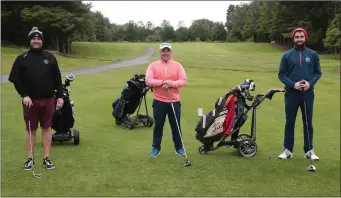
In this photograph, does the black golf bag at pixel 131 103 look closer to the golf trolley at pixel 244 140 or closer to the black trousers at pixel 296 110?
the golf trolley at pixel 244 140

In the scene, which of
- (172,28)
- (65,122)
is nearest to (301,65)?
(65,122)

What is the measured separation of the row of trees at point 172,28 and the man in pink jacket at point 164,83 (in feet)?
140

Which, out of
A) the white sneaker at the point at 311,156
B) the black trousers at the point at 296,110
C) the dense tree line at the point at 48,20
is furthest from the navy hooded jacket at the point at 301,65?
the dense tree line at the point at 48,20

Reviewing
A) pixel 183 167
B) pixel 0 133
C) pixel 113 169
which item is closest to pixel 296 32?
pixel 183 167

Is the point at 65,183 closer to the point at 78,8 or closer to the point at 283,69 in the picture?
the point at 283,69

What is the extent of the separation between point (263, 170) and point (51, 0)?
48.2 meters

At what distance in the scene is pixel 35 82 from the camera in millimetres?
5898

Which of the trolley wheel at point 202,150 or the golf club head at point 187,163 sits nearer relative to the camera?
the golf club head at point 187,163

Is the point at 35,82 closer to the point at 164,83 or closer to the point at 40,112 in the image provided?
the point at 40,112

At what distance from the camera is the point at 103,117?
11148mm

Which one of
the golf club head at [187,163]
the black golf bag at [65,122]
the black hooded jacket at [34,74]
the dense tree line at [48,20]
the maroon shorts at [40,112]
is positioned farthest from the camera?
the dense tree line at [48,20]

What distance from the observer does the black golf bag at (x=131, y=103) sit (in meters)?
9.68

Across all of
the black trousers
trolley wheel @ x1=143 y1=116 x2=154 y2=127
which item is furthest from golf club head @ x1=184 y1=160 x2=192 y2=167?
trolley wheel @ x1=143 y1=116 x2=154 y2=127

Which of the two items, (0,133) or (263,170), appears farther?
(0,133)
